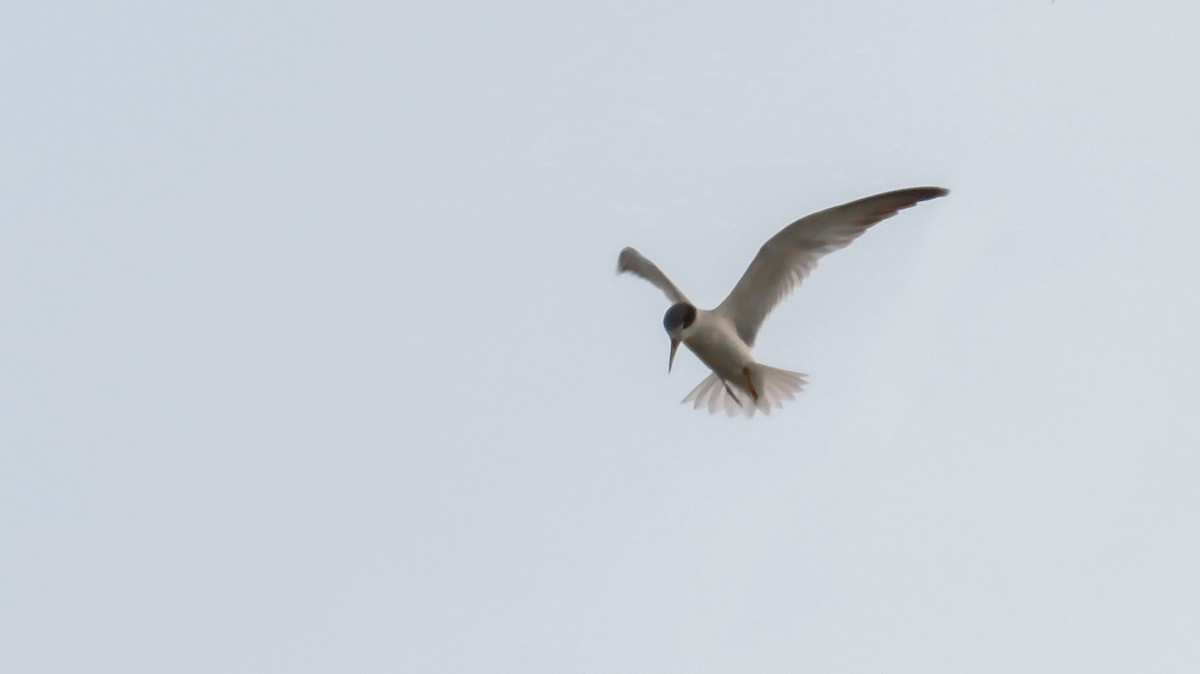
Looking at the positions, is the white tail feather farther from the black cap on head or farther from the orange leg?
the black cap on head

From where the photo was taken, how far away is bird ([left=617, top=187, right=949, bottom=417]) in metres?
10.9

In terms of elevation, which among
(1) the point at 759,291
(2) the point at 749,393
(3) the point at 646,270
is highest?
(3) the point at 646,270

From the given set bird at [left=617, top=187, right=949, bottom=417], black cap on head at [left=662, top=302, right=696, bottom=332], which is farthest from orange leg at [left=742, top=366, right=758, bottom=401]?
black cap on head at [left=662, top=302, right=696, bottom=332]

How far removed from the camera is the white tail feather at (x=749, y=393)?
11578 mm

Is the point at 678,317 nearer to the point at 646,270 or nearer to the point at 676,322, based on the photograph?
the point at 676,322

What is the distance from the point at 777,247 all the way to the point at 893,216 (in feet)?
2.62

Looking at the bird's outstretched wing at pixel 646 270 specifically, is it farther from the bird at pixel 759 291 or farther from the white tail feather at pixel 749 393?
the white tail feather at pixel 749 393

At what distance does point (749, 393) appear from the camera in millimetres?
11570

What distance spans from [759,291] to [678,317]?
701 millimetres

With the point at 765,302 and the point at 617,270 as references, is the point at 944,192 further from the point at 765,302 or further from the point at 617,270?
the point at 617,270

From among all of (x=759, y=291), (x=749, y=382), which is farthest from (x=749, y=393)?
(x=759, y=291)

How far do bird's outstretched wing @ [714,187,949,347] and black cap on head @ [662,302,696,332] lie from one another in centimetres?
38

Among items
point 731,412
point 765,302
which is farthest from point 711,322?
point 731,412

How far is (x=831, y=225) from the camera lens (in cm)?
1098
